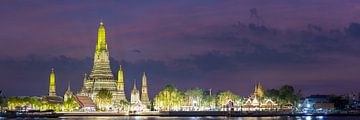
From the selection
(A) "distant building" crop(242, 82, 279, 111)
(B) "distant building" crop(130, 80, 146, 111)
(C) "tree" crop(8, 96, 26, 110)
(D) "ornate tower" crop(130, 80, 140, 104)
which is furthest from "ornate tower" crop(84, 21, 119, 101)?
(A) "distant building" crop(242, 82, 279, 111)

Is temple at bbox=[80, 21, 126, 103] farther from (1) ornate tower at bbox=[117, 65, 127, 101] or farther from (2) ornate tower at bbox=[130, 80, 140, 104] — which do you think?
(2) ornate tower at bbox=[130, 80, 140, 104]

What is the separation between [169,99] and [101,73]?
2461cm

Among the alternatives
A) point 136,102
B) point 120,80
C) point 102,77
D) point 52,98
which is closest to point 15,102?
point 52,98

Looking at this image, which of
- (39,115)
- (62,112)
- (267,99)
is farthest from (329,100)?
(39,115)

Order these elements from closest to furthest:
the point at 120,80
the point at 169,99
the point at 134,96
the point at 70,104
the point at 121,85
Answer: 1. the point at 169,99
2. the point at 70,104
3. the point at 120,80
4. the point at 121,85
5. the point at 134,96

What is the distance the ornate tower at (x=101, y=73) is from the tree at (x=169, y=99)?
18877mm

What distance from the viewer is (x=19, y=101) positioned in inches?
5133

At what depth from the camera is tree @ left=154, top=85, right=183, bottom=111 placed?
418 feet

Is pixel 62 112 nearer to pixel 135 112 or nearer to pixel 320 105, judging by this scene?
pixel 135 112

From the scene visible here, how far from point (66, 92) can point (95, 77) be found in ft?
34.8

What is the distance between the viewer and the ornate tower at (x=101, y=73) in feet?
479

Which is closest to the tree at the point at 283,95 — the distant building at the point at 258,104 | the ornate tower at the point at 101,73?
the distant building at the point at 258,104

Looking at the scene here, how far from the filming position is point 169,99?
127500 millimetres

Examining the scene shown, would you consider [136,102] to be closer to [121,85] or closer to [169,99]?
[121,85]
